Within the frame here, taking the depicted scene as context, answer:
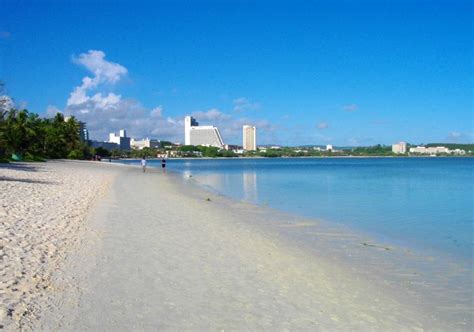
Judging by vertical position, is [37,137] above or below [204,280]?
above

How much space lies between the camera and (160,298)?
6.48 metres

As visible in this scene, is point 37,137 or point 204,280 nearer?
point 204,280

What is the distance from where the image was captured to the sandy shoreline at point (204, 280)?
228 inches

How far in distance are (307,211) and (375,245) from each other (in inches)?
317

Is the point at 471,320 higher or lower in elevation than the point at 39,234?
lower

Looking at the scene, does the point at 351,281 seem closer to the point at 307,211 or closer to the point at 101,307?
the point at 101,307

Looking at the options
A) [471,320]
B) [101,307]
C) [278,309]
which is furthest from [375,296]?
[101,307]

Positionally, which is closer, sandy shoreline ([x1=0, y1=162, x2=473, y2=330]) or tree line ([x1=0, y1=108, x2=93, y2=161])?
sandy shoreline ([x1=0, y1=162, x2=473, y2=330])

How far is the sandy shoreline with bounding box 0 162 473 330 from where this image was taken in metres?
5.79

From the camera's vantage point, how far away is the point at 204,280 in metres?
7.64

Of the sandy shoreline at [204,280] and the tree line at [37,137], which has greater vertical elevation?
the tree line at [37,137]

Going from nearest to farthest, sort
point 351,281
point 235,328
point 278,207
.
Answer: point 235,328, point 351,281, point 278,207

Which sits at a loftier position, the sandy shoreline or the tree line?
the tree line

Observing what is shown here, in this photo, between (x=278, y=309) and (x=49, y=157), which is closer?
(x=278, y=309)
